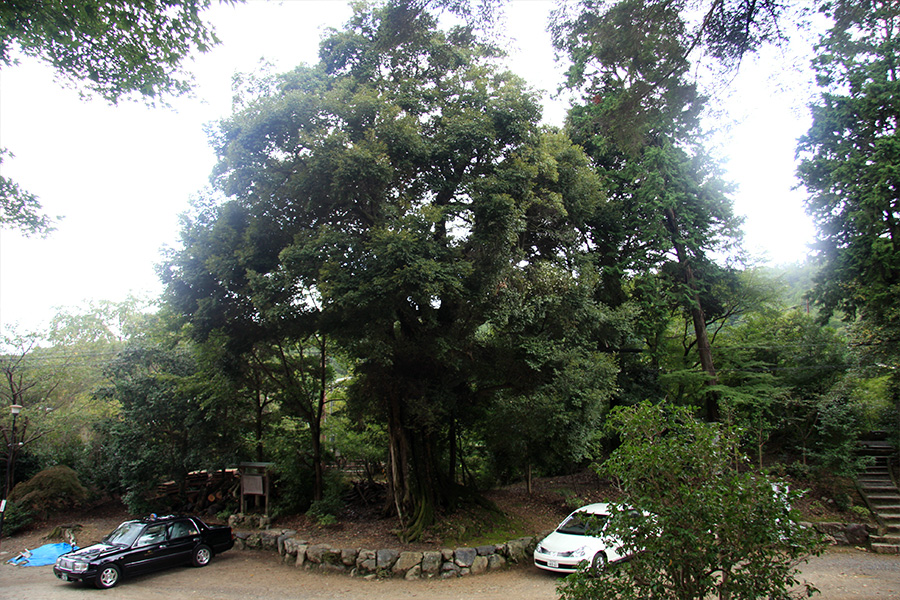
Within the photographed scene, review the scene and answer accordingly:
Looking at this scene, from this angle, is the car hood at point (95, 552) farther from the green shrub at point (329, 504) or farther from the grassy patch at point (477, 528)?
the grassy patch at point (477, 528)

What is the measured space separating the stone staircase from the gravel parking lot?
28.0 inches

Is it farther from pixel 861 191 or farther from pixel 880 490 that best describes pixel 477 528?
pixel 861 191

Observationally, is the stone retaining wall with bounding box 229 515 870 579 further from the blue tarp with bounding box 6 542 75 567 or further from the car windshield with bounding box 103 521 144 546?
the blue tarp with bounding box 6 542 75 567

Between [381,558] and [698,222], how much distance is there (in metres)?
13.6

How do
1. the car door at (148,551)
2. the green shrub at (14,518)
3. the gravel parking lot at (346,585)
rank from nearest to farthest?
the gravel parking lot at (346,585) < the car door at (148,551) < the green shrub at (14,518)

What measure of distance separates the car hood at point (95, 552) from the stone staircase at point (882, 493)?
1649 cm

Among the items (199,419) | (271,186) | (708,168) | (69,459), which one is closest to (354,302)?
(271,186)

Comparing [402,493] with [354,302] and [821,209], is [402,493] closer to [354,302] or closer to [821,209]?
[354,302]

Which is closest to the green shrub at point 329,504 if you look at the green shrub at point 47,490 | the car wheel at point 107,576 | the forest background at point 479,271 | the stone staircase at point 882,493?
the forest background at point 479,271

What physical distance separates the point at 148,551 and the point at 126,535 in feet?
2.05

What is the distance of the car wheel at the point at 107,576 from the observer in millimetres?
9336

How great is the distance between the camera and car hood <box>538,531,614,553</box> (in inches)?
356

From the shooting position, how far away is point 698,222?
1560 cm

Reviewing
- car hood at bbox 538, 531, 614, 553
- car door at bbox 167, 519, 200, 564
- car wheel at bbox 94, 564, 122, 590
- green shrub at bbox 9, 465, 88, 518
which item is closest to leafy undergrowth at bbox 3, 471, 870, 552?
green shrub at bbox 9, 465, 88, 518
